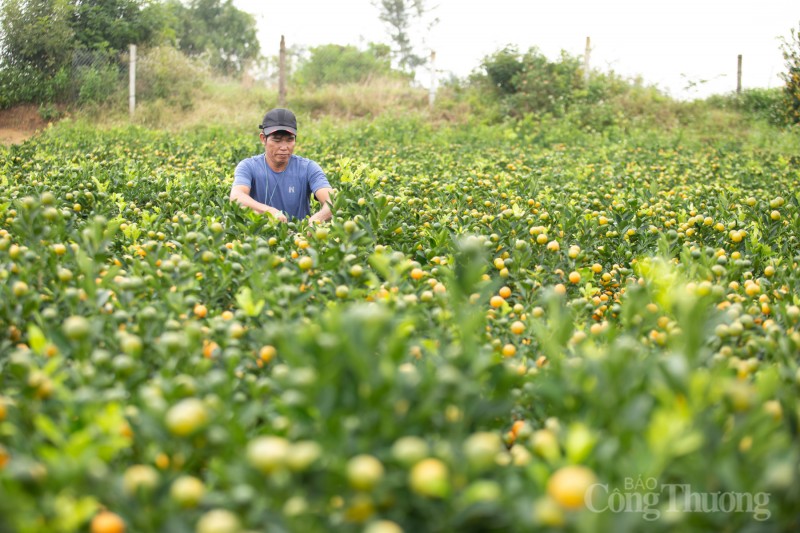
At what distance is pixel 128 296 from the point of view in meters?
2.36

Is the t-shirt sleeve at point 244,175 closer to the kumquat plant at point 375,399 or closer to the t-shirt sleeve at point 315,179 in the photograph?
the t-shirt sleeve at point 315,179

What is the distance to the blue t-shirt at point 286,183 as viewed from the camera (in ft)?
18.9

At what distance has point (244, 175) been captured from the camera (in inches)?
221

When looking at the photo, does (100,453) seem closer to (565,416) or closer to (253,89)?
(565,416)

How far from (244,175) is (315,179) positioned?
61 cm

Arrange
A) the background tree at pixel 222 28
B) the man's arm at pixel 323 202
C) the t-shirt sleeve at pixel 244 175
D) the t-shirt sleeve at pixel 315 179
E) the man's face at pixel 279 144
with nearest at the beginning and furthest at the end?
the man's arm at pixel 323 202 < the t-shirt sleeve at pixel 244 175 < the man's face at pixel 279 144 < the t-shirt sleeve at pixel 315 179 < the background tree at pixel 222 28

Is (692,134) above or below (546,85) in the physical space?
below

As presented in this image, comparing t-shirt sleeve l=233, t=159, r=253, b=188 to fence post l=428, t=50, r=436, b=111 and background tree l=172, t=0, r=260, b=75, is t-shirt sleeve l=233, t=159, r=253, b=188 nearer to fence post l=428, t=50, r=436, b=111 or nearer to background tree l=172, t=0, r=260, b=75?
fence post l=428, t=50, r=436, b=111

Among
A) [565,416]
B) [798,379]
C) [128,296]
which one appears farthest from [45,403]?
[798,379]

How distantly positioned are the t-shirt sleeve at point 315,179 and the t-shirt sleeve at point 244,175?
510 millimetres

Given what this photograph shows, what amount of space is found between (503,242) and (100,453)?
275 centimetres

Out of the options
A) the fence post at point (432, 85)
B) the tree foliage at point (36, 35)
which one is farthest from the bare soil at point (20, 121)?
the fence post at point (432, 85)

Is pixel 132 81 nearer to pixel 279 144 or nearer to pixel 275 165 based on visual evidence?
pixel 275 165

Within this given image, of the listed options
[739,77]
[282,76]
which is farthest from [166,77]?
[739,77]
